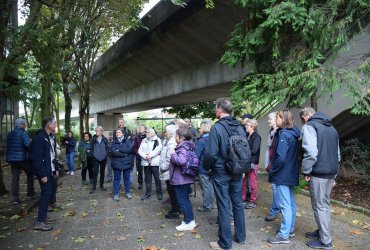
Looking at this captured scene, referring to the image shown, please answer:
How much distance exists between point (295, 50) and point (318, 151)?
390 centimetres

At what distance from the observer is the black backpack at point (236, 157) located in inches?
189

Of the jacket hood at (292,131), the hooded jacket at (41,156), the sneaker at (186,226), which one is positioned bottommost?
the sneaker at (186,226)

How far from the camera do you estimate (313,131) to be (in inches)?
190

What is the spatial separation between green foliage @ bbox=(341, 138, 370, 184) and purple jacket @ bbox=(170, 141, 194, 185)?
4.74 meters

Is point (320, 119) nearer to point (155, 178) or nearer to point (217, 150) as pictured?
point (217, 150)

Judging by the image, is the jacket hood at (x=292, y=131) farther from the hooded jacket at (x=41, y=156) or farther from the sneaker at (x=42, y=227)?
the sneaker at (x=42, y=227)

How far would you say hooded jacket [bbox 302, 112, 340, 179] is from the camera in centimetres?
477

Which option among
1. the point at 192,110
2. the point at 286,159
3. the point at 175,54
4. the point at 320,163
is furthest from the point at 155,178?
the point at 192,110

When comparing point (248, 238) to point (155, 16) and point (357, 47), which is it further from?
point (155, 16)

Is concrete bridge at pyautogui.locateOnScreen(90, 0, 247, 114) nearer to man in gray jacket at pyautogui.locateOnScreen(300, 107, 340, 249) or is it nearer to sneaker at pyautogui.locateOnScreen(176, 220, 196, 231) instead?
man in gray jacket at pyautogui.locateOnScreen(300, 107, 340, 249)

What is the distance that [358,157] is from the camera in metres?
9.35

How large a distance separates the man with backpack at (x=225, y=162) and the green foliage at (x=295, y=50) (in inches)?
118


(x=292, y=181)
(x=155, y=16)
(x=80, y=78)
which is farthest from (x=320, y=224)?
(x=80, y=78)

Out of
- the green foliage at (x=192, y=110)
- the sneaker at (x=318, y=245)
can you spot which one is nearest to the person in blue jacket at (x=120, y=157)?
the sneaker at (x=318, y=245)
